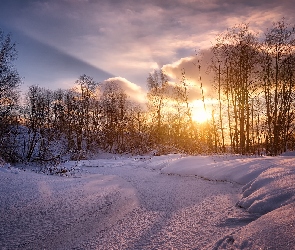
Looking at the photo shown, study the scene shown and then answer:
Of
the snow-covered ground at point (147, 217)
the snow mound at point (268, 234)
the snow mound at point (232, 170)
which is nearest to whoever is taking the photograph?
the snow mound at point (268, 234)

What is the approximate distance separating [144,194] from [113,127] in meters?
30.7

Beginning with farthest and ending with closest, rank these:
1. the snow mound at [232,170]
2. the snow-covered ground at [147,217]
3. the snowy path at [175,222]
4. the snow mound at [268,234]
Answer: the snow mound at [232,170]
the snowy path at [175,222]
the snow-covered ground at [147,217]
the snow mound at [268,234]

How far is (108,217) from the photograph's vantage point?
321 cm

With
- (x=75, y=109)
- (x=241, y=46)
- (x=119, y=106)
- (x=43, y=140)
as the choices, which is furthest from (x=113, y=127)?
(x=241, y=46)

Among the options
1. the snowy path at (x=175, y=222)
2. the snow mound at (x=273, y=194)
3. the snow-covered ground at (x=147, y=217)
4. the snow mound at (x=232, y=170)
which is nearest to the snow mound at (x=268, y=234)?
the snow-covered ground at (x=147, y=217)

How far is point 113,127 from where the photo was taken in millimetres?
34844

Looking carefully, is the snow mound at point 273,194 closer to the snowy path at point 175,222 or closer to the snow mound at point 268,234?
the snowy path at point 175,222

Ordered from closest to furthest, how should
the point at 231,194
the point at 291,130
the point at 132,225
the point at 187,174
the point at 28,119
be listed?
the point at 132,225 → the point at 231,194 → the point at 187,174 → the point at 291,130 → the point at 28,119

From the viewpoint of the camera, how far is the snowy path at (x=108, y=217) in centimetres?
239

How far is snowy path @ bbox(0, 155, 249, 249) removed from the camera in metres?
2.39

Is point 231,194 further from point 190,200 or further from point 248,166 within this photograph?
point 248,166

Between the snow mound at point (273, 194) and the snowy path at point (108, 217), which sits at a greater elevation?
the snow mound at point (273, 194)

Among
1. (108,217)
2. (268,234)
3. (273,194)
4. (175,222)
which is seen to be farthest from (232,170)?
(268,234)

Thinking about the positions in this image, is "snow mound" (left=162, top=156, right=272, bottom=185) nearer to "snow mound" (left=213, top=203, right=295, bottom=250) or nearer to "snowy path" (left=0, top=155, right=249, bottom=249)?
"snowy path" (left=0, top=155, right=249, bottom=249)
